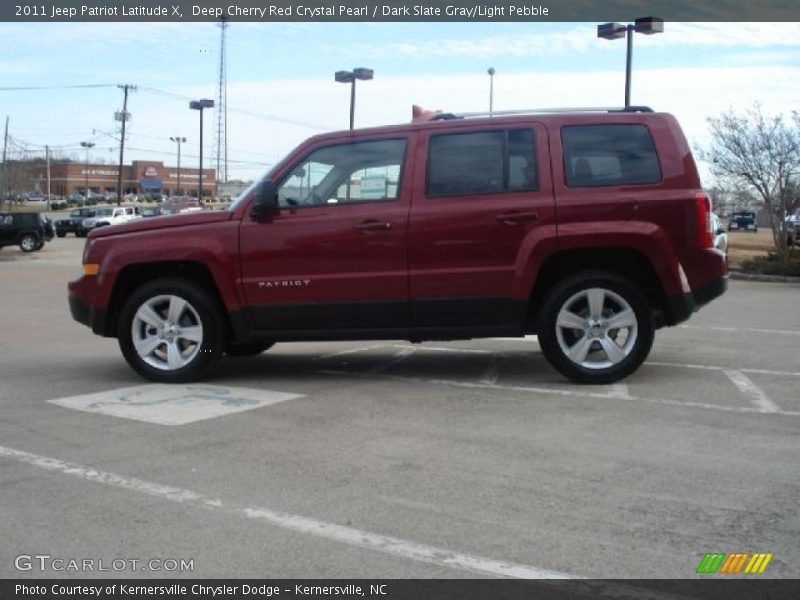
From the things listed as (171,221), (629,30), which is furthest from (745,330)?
(629,30)

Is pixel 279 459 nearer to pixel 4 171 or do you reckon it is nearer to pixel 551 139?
pixel 551 139

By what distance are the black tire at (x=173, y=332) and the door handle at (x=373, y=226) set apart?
1.45 metres

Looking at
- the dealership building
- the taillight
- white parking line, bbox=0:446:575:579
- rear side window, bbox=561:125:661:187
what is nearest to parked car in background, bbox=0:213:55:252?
Answer: rear side window, bbox=561:125:661:187

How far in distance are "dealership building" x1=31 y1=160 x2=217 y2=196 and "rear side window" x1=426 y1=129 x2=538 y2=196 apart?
5120 inches

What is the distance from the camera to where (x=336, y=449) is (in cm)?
531

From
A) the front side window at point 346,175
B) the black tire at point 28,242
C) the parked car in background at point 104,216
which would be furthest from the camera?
the parked car in background at point 104,216

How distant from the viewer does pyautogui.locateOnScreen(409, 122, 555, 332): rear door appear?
6.75m

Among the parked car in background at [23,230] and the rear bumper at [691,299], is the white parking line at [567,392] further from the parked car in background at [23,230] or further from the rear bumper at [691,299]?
the parked car in background at [23,230]

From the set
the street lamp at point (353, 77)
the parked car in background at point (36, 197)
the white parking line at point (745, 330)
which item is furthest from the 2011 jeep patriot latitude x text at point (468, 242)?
the parked car in background at point (36, 197)

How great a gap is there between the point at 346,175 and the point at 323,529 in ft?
12.1

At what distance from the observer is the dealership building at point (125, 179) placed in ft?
457

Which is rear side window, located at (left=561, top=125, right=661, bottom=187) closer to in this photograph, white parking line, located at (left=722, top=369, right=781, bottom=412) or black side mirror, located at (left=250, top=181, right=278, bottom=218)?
white parking line, located at (left=722, top=369, right=781, bottom=412)

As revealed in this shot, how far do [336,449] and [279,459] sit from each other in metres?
0.38
